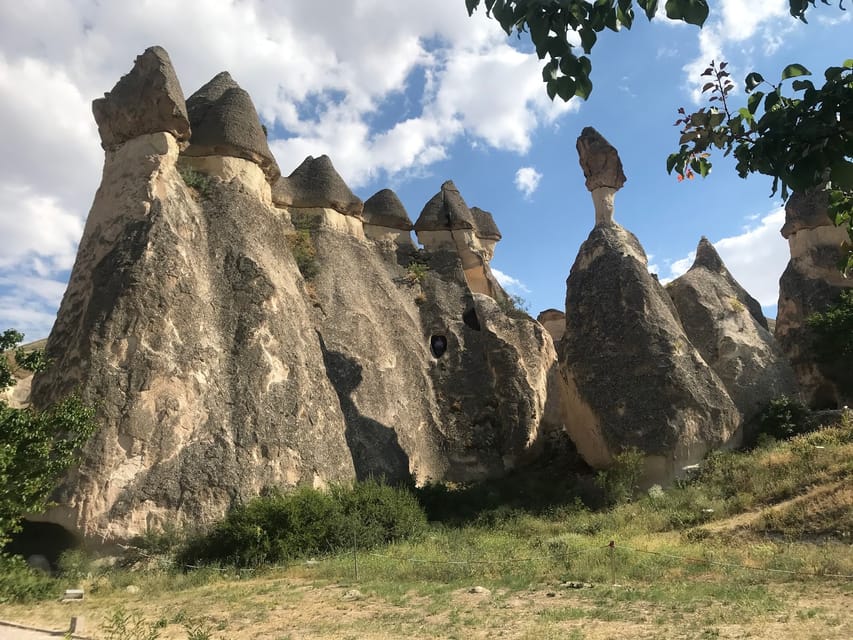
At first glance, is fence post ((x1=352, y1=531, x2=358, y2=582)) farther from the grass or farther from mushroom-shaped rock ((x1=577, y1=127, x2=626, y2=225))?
mushroom-shaped rock ((x1=577, y1=127, x2=626, y2=225))

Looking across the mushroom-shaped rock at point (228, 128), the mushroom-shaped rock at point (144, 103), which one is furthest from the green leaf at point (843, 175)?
the mushroom-shaped rock at point (228, 128)

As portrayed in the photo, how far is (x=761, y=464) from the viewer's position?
1483 centimetres

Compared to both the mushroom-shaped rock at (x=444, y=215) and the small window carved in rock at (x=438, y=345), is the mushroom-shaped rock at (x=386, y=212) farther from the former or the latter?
the small window carved in rock at (x=438, y=345)

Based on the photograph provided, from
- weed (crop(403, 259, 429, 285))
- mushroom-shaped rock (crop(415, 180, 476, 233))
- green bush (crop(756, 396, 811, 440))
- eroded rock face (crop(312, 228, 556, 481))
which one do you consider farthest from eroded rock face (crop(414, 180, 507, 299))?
A: green bush (crop(756, 396, 811, 440))

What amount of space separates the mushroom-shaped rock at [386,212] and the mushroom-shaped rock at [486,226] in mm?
5751

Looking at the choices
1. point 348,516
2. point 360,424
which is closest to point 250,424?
point 348,516

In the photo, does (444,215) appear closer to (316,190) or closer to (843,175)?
(316,190)

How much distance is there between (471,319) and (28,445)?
1570 cm

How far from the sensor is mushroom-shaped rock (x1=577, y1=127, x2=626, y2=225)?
21.2 m

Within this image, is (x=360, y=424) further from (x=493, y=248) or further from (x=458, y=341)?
(x=493, y=248)

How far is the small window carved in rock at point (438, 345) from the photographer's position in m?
21.8

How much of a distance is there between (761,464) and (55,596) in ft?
48.7

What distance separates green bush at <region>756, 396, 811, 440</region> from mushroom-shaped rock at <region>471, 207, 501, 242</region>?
15.5m

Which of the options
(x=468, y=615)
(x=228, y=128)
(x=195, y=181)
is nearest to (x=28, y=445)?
(x=468, y=615)
